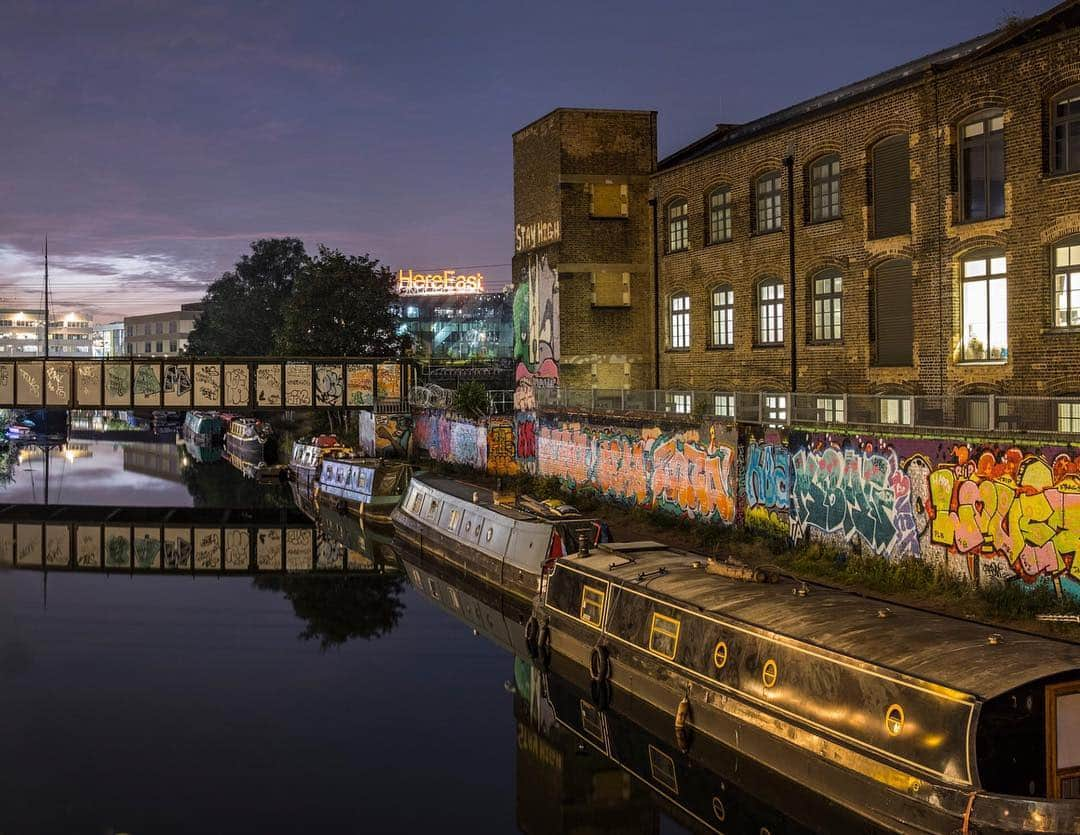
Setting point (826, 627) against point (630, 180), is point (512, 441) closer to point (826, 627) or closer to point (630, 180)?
point (630, 180)

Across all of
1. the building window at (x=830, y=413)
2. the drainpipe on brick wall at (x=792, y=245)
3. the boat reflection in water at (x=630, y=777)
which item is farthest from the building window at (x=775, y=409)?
the boat reflection in water at (x=630, y=777)

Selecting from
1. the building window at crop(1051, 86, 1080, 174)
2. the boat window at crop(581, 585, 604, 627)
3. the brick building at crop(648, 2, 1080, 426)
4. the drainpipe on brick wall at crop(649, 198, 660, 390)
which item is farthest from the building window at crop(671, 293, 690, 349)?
the boat window at crop(581, 585, 604, 627)

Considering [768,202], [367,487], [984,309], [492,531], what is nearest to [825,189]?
[768,202]

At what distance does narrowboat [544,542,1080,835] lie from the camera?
40.3 ft

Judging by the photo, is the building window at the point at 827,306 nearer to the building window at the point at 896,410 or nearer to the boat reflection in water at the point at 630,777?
the building window at the point at 896,410

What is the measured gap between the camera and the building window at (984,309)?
25.2 meters

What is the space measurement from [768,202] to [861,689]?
73.0 feet

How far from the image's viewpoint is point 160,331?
7343 inches

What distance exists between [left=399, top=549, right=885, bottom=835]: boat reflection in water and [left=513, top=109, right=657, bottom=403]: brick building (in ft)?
67.1

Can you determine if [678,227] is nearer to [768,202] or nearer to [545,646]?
[768,202]

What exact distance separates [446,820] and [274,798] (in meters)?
2.68

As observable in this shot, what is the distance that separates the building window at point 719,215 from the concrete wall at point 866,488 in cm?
738

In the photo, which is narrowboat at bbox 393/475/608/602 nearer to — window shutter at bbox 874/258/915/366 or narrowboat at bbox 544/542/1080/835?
narrowboat at bbox 544/542/1080/835

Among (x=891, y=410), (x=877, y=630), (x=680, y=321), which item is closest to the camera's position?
(x=877, y=630)
